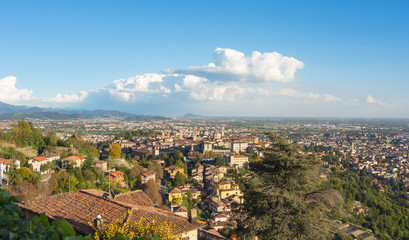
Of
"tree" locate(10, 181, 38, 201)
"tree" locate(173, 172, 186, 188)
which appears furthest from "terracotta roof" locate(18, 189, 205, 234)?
"tree" locate(173, 172, 186, 188)

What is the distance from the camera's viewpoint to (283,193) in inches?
262

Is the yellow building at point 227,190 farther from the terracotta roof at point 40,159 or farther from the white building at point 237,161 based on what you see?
the terracotta roof at point 40,159

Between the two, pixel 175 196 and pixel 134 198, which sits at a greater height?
pixel 134 198

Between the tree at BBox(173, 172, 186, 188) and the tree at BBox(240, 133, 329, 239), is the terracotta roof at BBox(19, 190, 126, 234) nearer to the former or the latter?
the tree at BBox(240, 133, 329, 239)

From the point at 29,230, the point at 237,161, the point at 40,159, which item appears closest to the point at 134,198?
the point at 29,230

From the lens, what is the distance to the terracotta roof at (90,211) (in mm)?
7074

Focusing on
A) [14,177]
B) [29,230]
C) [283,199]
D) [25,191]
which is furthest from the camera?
[14,177]

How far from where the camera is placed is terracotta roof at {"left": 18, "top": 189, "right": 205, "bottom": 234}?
707 centimetres

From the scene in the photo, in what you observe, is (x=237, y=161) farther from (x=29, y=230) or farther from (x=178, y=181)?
(x=29, y=230)

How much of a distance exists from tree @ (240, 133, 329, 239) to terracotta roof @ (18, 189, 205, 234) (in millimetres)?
1641

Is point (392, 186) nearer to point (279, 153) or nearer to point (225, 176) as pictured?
point (225, 176)

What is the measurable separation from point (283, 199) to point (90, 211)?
5.52 metres

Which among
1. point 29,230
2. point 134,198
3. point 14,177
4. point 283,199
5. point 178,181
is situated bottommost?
point 178,181

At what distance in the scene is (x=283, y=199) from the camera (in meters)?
6.67
